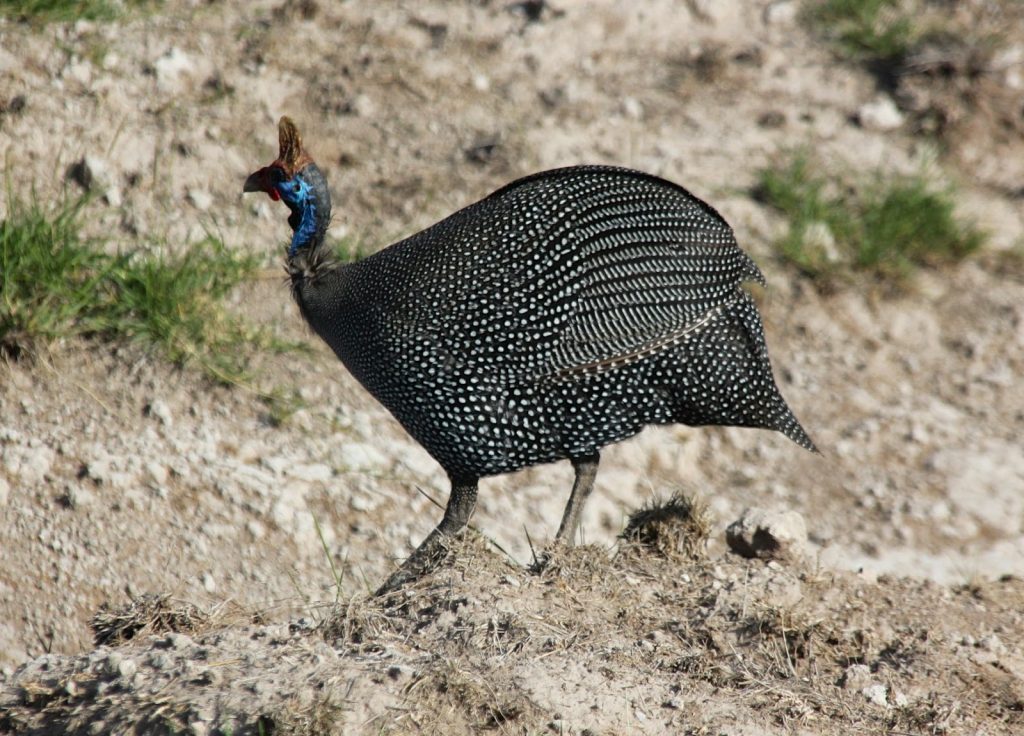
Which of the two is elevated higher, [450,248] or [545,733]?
[450,248]

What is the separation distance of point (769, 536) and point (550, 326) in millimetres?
928

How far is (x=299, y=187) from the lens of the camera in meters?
4.02

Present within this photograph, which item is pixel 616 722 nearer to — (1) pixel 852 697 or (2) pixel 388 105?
(1) pixel 852 697

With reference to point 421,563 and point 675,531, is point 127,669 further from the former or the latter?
point 675,531

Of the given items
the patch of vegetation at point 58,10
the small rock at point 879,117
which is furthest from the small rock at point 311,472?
the small rock at point 879,117

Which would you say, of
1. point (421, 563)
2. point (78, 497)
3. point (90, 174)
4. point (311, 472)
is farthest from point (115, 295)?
point (421, 563)

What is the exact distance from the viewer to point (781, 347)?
5633 millimetres

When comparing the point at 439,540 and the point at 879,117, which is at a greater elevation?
the point at 879,117

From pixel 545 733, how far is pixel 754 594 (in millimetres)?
958

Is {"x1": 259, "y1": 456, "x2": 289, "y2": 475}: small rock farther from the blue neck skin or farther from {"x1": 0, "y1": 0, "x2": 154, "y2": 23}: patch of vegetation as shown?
{"x1": 0, "y1": 0, "x2": 154, "y2": 23}: patch of vegetation

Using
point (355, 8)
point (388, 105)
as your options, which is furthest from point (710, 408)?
point (355, 8)

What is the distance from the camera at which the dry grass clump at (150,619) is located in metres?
3.34

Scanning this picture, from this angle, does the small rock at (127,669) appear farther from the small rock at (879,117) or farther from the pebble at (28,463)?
the small rock at (879,117)

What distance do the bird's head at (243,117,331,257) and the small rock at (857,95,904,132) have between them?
11.3 ft
